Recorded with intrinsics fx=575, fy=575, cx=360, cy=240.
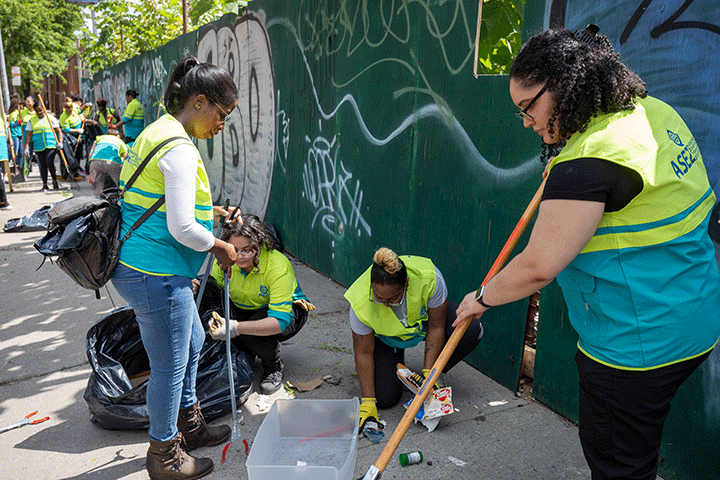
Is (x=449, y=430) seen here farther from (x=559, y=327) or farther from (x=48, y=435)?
(x=48, y=435)

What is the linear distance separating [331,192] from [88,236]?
3.24m

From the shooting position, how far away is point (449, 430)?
10.0ft

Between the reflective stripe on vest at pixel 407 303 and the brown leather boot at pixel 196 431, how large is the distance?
37.1 inches

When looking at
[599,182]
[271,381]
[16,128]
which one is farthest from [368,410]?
[16,128]

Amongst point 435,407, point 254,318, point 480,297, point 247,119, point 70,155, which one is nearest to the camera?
point 480,297

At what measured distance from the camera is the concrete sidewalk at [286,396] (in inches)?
108

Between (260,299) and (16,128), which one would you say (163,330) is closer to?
(260,299)

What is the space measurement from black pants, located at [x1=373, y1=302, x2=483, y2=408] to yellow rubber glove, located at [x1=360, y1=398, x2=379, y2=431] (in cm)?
13

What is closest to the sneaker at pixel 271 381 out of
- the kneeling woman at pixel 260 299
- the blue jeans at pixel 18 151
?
the kneeling woman at pixel 260 299

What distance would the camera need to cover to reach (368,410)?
3.08 metres

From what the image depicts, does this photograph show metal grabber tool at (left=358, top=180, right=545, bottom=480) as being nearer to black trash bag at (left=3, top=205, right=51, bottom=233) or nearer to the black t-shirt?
the black t-shirt

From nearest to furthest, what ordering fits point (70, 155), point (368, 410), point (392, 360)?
point (368, 410) < point (392, 360) < point (70, 155)

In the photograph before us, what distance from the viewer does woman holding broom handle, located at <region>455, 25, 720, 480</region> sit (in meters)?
1.53

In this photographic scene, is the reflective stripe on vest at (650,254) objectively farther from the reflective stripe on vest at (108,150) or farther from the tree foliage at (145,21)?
the tree foliage at (145,21)
